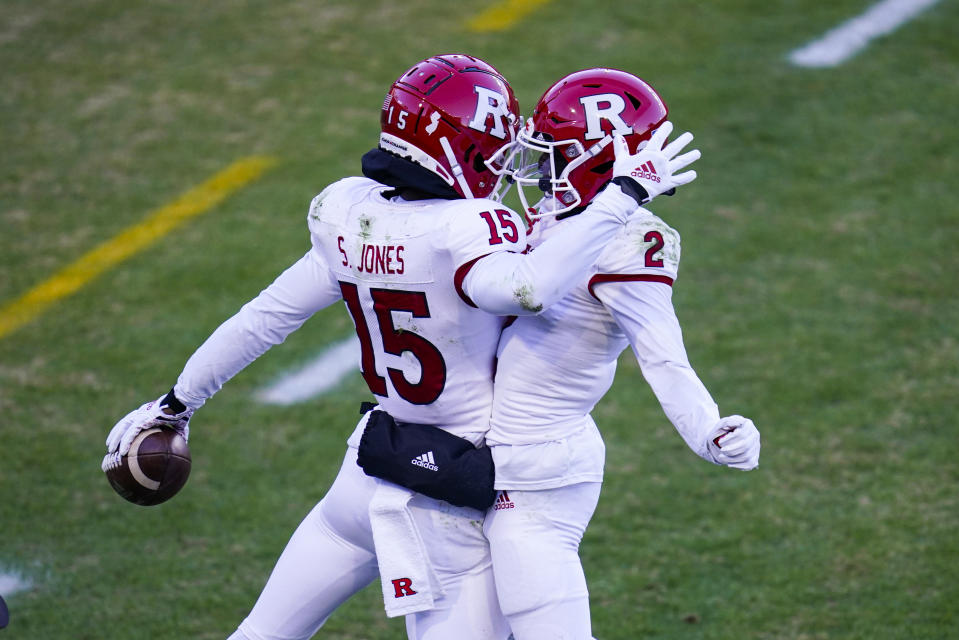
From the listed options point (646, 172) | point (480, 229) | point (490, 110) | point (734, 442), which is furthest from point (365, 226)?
point (734, 442)

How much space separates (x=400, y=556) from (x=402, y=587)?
8 cm

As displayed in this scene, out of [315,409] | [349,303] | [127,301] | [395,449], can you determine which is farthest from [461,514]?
[127,301]

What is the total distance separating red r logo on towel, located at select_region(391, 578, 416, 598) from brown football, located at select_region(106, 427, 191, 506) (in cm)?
86

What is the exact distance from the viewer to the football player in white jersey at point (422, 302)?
9.46 ft

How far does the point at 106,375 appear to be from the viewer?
19.1ft

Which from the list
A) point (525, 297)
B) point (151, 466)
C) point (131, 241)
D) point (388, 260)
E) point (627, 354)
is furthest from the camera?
point (131, 241)

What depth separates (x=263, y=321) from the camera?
10.7 ft

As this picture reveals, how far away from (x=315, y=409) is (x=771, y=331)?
91.3 inches

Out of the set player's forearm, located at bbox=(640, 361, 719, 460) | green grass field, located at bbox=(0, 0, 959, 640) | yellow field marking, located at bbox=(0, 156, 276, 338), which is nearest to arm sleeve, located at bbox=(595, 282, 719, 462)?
player's forearm, located at bbox=(640, 361, 719, 460)

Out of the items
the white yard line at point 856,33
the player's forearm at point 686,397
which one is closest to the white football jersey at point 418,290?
the player's forearm at point 686,397

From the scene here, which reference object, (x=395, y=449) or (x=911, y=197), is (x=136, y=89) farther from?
(x=395, y=449)

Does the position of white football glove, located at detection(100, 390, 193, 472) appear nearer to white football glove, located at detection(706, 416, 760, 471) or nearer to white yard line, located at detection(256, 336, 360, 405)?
white football glove, located at detection(706, 416, 760, 471)

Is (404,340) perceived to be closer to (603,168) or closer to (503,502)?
(503,502)

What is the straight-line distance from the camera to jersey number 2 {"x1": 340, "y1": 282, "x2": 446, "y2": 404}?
2963mm
